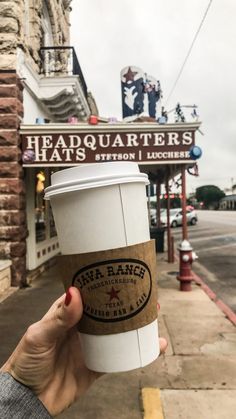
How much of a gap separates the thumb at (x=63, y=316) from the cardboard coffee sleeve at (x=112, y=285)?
0.04 m

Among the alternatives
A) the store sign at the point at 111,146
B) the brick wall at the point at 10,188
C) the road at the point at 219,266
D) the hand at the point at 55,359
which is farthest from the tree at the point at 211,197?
the hand at the point at 55,359

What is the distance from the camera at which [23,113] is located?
29.0 ft

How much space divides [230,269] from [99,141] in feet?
19.8

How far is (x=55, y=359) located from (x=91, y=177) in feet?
2.52

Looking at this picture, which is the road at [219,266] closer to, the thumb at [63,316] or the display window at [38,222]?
the display window at [38,222]

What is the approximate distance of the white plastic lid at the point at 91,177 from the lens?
1.37 metres

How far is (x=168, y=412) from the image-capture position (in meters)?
3.63

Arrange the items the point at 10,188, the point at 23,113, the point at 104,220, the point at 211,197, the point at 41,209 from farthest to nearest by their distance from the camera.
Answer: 1. the point at 211,197
2. the point at 41,209
3. the point at 23,113
4. the point at 10,188
5. the point at 104,220

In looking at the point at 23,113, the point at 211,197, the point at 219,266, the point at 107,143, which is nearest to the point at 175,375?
the point at 107,143

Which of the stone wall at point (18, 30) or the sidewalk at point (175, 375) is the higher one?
the stone wall at point (18, 30)

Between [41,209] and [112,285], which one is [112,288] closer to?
[112,285]

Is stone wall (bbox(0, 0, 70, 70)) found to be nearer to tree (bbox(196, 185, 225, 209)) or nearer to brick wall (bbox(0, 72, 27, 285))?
brick wall (bbox(0, 72, 27, 285))

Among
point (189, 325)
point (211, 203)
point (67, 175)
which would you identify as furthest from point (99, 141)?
point (211, 203)

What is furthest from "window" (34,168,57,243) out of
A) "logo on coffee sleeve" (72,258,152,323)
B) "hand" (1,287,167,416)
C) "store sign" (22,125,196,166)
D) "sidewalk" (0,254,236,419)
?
"logo on coffee sleeve" (72,258,152,323)
